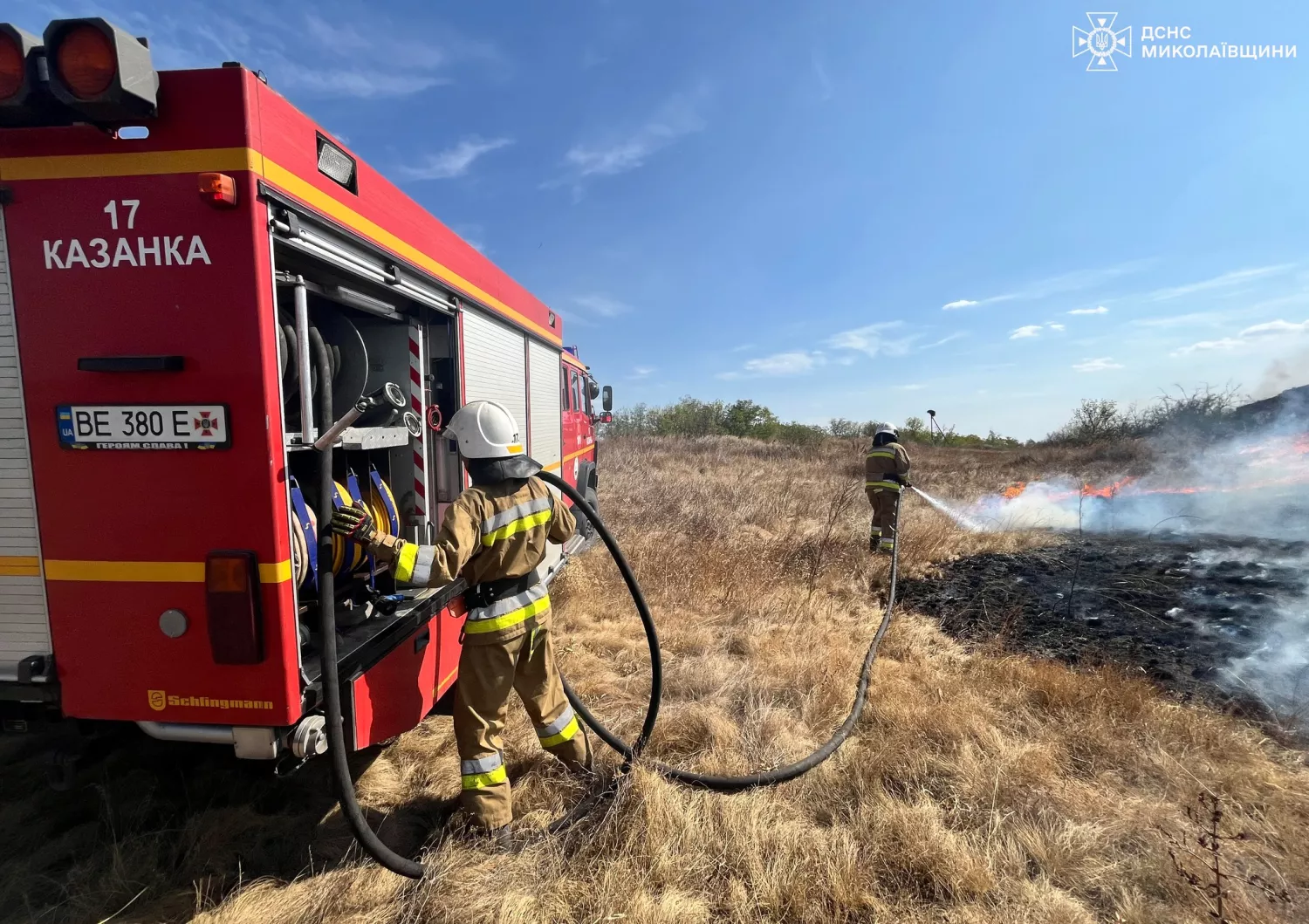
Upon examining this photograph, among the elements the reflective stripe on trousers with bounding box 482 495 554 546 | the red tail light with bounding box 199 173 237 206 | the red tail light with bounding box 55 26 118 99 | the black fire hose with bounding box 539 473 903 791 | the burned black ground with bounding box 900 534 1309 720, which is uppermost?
the red tail light with bounding box 55 26 118 99

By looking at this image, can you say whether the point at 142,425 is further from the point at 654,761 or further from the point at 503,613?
the point at 654,761

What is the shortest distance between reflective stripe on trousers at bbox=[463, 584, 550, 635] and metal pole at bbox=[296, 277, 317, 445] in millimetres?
1024

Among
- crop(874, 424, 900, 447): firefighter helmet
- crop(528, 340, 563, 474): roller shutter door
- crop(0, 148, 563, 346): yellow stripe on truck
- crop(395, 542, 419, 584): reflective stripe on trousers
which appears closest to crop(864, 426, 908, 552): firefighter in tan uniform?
crop(874, 424, 900, 447): firefighter helmet

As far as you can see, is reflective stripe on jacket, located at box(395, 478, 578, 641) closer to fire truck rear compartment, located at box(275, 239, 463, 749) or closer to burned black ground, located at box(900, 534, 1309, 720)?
fire truck rear compartment, located at box(275, 239, 463, 749)

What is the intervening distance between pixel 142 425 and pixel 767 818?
2.92 metres

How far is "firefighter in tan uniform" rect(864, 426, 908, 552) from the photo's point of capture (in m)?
8.11

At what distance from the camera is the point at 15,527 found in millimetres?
1946

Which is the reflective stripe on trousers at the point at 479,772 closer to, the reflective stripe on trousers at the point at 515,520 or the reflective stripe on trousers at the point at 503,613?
the reflective stripe on trousers at the point at 503,613

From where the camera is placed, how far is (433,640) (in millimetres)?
3064

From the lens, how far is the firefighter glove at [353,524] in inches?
82.7

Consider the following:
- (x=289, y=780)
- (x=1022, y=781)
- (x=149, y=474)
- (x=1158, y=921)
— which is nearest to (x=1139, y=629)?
(x=1022, y=781)

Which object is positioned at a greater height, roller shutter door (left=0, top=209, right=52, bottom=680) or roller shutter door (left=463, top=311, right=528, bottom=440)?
roller shutter door (left=463, top=311, right=528, bottom=440)

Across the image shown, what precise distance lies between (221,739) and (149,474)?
0.93 meters

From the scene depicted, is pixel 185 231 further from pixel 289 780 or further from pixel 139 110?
pixel 289 780
